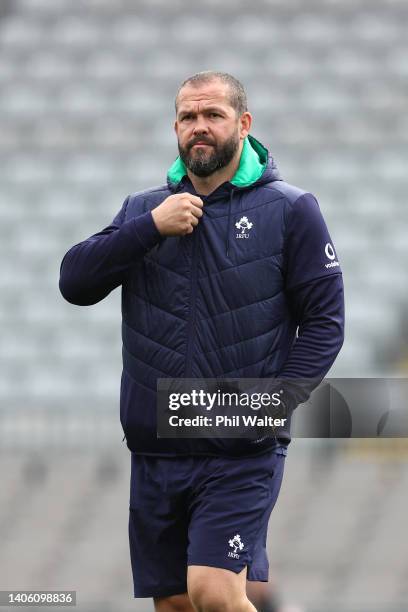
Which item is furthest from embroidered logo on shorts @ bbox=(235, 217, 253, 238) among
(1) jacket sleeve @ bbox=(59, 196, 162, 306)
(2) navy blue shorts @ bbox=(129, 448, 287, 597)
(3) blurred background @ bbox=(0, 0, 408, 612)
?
(3) blurred background @ bbox=(0, 0, 408, 612)

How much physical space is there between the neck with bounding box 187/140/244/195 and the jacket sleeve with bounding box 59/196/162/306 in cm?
18

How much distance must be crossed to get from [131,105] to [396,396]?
3719 mm

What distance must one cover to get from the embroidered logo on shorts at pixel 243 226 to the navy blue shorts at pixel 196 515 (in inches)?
21.5

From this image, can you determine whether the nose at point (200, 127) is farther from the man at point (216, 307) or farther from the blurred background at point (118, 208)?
the blurred background at point (118, 208)

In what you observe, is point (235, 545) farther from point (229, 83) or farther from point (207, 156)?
point (229, 83)

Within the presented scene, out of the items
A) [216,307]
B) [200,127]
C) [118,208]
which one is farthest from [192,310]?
[118,208]

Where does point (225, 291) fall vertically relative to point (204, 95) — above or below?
below

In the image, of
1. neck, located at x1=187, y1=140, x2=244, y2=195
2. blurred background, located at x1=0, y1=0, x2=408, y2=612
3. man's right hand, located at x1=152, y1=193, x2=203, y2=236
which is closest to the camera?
man's right hand, located at x1=152, y1=193, x2=203, y2=236

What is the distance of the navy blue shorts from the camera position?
3.00m

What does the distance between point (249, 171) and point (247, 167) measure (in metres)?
0.01

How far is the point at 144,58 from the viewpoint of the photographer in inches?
320

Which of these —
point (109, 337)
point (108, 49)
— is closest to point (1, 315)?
point (109, 337)

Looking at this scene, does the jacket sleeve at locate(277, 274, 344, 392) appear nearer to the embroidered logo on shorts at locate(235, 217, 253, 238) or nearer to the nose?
the embroidered logo on shorts at locate(235, 217, 253, 238)

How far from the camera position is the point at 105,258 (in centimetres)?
306
